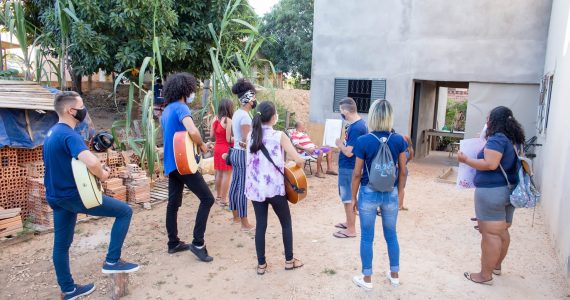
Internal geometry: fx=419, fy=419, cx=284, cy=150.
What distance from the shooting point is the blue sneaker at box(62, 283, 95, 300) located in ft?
10.5

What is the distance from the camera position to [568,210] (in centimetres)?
379

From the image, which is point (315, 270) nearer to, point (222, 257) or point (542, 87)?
point (222, 257)

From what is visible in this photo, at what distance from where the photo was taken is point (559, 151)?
470cm

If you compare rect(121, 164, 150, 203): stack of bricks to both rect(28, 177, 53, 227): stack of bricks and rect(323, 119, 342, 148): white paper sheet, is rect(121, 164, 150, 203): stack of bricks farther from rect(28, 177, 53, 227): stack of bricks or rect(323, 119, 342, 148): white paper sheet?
rect(323, 119, 342, 148): white paper sheet

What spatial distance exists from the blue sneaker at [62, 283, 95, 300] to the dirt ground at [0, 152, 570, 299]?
0.06 meters

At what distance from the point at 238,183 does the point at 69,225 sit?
1.81 metres

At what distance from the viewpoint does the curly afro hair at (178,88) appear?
3766 mm

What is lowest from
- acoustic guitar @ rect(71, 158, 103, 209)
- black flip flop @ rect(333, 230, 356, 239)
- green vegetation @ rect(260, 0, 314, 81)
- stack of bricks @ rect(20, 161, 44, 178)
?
black flip flop @ rect(333, 230, 356, 239)

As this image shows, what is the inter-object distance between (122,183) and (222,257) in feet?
7.50

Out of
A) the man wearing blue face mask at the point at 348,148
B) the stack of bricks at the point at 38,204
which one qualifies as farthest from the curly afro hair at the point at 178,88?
the stack of bricks at the point at 38,204

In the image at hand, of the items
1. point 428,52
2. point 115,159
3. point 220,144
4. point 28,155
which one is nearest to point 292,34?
point 428,52

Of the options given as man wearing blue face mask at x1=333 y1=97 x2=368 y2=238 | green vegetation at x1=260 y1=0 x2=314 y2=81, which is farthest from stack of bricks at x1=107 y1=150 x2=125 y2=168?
green vegetation at x1=260 y1=0 x2=314 y2=81

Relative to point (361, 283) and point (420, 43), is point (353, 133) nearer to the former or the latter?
point (361, 283)

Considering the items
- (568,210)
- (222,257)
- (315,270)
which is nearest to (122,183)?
(222,257)
